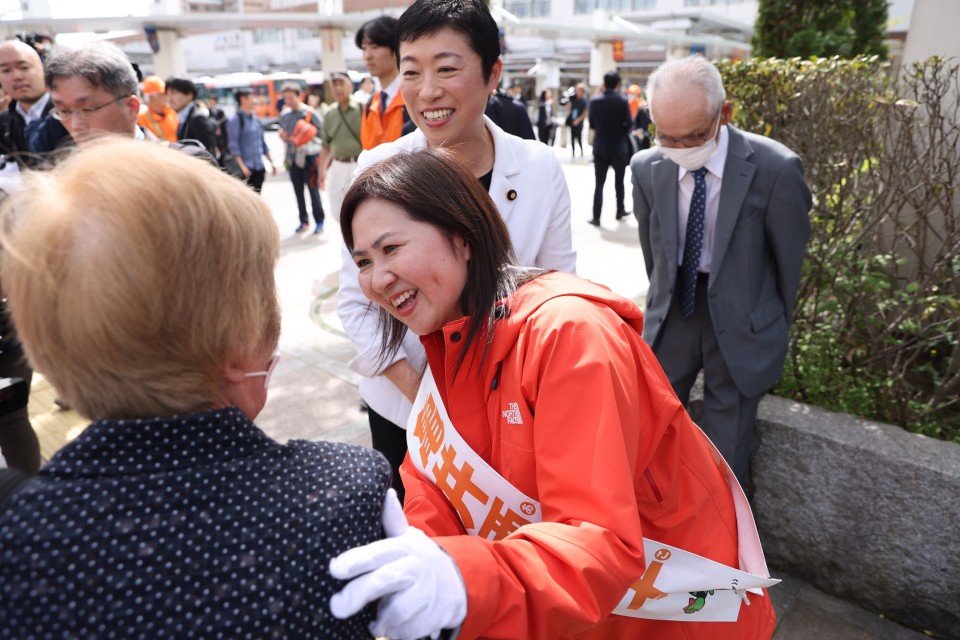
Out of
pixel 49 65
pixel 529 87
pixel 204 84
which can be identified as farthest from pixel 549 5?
pixel 49 65

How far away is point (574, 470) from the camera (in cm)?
113

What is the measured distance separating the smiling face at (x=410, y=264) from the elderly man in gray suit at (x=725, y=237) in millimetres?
1547

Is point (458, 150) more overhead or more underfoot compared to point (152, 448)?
more overhead

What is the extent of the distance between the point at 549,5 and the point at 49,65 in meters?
60.3

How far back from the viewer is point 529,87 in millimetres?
52781

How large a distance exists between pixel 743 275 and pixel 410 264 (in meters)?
1.73

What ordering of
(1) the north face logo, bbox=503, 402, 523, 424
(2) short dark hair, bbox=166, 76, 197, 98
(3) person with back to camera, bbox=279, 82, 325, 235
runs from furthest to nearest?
(3) person with back to camera, bbox=279, 82, 325, 235, (2) short dark hair, bbox=166, 76, 197, 98, (1) the north face logo, bbox=503, 402, 523, 424

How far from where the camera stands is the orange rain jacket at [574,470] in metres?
1.02

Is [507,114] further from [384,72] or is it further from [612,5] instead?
[612,5]

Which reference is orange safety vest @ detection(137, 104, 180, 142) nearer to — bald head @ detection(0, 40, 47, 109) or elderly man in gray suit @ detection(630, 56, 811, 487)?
bald head @ detection(0, 40, 47, 109)

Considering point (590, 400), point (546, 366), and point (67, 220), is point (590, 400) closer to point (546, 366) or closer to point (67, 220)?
point (546, 366)

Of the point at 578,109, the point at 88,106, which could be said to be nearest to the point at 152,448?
the point at 88,106

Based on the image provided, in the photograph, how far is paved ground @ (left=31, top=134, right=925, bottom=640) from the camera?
2.59m

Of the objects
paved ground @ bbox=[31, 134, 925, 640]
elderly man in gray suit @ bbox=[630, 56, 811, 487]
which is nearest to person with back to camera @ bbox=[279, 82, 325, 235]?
paved ground @ bbox=[31, 134, 925, 640]
